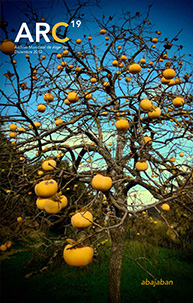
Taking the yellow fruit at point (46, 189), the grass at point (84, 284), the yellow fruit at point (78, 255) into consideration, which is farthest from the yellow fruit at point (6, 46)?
the grass at point (84, 284)

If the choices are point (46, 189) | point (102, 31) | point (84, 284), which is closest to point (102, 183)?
point (46, 189)

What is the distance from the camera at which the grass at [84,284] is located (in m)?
4.91

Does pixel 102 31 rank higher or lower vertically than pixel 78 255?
higher

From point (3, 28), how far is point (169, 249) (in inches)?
450

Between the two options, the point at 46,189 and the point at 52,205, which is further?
the point at 52,205

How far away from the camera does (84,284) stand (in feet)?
19.0

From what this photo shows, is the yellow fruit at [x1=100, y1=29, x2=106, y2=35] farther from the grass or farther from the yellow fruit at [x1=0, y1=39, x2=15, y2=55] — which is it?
the grass

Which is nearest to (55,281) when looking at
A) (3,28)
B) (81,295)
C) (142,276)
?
(81,295)

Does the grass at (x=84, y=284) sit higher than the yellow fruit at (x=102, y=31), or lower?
lower

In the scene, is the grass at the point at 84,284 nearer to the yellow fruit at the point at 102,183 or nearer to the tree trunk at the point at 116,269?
the tree trunk at the point at 116,269

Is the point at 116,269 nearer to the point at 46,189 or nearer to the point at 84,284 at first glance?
the point at 84,284

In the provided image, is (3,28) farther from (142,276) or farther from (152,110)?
(142,276)

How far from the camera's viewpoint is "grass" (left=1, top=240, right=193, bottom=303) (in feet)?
16.1

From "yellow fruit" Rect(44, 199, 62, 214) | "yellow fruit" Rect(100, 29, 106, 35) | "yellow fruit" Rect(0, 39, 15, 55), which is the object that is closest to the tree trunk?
"yellow fruit" Rect(44, 199, 62, 214)
